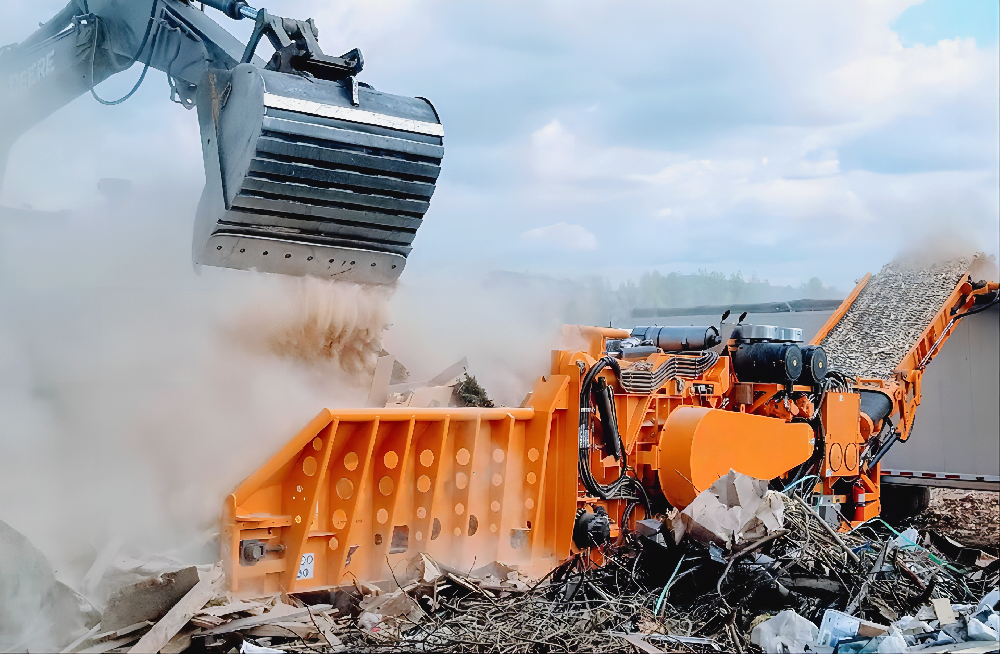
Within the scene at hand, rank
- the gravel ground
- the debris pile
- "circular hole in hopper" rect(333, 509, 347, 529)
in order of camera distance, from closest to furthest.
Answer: the debris pile, "circular hole in hopper" rect(333, 509, 347, 529), the gravel ground

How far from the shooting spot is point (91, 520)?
16.9ft

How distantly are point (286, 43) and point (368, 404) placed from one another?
8.14 ft

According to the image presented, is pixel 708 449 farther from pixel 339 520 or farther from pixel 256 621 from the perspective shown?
pixel 256 621

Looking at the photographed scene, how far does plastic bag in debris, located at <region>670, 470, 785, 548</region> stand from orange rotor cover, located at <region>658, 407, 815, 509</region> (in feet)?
1.88

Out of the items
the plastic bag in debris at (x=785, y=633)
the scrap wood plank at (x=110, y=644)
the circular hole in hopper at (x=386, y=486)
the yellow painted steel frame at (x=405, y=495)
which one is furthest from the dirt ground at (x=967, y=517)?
the scrap wood plank at (x=110, y=644)

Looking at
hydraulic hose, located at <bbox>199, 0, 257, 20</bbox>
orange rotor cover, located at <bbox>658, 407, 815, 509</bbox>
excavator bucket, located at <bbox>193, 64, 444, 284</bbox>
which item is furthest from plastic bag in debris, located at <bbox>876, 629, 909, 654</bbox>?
hydraulic hose, located at <bbox>199, 0, 257, 20</bbox>

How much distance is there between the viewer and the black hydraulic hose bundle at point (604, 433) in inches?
240

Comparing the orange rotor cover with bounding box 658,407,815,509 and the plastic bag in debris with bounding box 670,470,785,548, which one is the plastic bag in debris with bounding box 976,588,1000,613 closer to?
the plastic bag in debris with bounding box 670,470,785,548

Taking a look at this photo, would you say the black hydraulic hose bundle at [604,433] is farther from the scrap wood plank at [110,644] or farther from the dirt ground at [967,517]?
the dirt ground at [967,517]

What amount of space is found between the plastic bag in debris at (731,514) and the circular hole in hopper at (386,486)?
1679 mm

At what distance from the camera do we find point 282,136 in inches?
170

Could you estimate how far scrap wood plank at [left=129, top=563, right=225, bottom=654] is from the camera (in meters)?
4.04

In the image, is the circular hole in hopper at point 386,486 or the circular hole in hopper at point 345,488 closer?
the circular hole in hopper at point 345,488

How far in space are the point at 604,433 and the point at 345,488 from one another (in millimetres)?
1887
